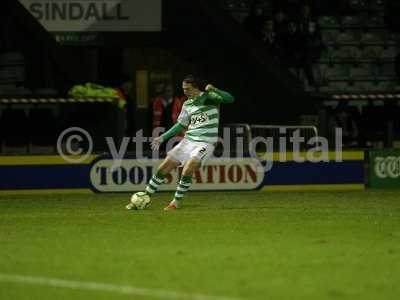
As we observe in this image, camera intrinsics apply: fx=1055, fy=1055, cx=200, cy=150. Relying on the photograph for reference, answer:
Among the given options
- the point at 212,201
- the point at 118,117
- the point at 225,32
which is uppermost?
the point at 225,32

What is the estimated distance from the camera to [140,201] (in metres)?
16.9

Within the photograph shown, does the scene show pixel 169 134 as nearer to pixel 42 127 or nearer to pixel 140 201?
pixel 140 201

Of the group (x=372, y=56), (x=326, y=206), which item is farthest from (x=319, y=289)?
(x=372, y=56)

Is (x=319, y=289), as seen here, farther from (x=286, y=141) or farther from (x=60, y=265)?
(x=286, y=141)

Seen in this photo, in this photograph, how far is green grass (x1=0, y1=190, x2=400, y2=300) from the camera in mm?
9430

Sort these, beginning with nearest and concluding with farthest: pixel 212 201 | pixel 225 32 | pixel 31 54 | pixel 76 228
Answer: pixel 76 228 < pixel 212 201 < pixel 31 54 < pixel 225 32

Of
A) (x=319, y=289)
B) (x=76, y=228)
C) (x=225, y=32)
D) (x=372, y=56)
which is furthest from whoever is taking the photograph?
(x=372, y=56)

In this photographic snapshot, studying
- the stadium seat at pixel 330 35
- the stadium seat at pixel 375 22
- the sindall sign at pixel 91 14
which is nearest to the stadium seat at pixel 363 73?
the stadium seat at pixel 330 35

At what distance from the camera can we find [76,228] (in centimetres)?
1426

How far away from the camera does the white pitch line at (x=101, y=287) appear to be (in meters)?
8.84

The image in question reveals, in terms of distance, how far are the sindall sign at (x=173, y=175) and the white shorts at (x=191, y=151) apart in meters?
3.48

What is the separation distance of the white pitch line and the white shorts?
692cm

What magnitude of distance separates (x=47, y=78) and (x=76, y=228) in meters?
8.71

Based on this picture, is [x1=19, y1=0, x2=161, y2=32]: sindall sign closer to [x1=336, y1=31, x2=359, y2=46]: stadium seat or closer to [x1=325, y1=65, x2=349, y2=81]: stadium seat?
[x1=325, y1=65, x2=349, y2=81]: stadium seat
